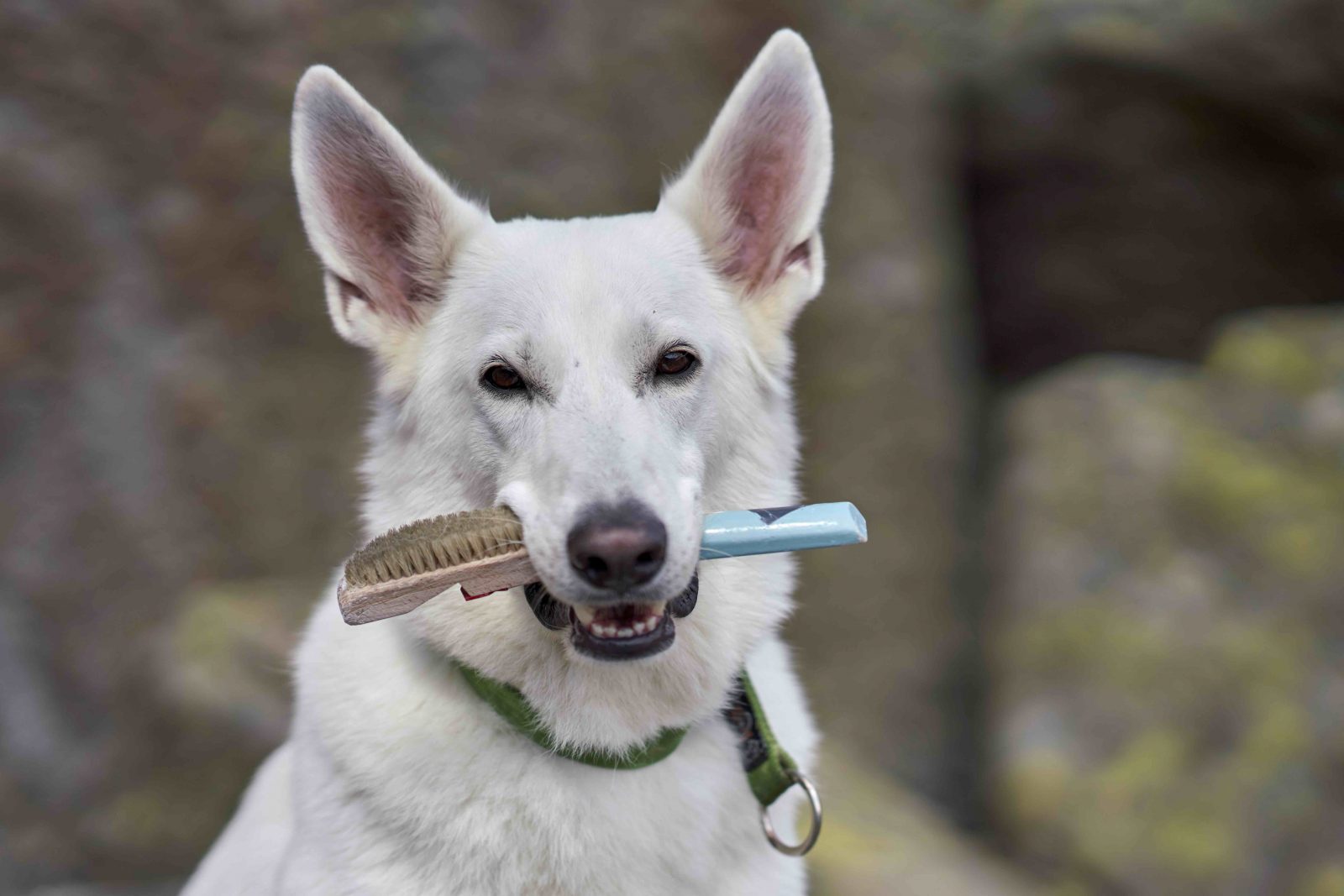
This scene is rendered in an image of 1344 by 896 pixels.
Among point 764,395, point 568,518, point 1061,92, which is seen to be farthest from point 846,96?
point 568,518

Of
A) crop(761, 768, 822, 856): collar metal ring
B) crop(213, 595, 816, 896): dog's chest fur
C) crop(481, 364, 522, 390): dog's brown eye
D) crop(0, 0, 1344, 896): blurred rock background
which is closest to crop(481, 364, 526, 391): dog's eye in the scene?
crop(481, 364, 522, 390): dog's brown eye

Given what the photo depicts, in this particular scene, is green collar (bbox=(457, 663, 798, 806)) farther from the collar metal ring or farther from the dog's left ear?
the dog's left ear

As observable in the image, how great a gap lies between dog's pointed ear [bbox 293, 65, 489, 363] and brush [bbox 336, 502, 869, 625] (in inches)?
25.8

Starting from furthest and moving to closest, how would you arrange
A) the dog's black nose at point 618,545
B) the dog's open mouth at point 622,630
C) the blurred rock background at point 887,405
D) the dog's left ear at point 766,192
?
the blurred rock background at point 887,405, the dog's left ear at point 766,192, the dog's open mouth at point 622,630, the dog's black nose at point 618,545

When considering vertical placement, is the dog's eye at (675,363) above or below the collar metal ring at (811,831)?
above

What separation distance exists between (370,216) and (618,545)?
1.10 meters

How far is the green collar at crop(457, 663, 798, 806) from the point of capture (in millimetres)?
2254

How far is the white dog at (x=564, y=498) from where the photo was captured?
2.14m

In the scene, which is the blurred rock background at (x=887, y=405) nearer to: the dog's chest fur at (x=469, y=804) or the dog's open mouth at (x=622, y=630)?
the dog's chest fur at (x=469, y=804)

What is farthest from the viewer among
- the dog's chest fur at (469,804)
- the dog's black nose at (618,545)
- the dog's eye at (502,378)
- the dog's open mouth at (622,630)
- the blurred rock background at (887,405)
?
the blurred rock background at (887,405)

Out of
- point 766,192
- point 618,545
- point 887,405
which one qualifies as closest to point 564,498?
point 618,545

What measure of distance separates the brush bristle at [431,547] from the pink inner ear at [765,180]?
914mm

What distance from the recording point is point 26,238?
4.98m

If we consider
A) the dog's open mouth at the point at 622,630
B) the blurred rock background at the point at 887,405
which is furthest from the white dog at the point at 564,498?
the blurred rock background at the point at 887,405
